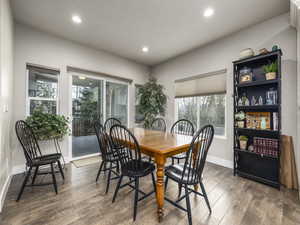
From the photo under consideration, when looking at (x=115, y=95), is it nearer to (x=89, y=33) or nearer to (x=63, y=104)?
(x=63, y=104)

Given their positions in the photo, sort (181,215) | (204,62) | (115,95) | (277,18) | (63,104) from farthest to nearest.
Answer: (115,95)
(204,62)
(63,104)
(277,18)
(181,215)

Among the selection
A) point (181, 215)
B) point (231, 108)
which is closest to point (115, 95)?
point (231, 108)

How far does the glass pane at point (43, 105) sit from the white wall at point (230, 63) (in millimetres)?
2952

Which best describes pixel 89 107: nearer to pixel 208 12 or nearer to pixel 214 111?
pixel 214 111

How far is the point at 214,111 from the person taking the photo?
3.32 m

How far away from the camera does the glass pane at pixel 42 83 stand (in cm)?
283

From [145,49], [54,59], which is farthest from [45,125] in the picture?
[145,49]

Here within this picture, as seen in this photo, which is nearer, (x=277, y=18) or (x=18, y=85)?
(x=277, y=18)

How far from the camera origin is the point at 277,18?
2.38 metres

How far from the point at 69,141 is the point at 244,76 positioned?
3851mm

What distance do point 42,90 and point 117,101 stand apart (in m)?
1.80

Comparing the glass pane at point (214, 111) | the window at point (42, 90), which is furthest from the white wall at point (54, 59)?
the glass pane at point (214, 111)

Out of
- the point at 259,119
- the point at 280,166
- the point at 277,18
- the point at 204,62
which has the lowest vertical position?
the point at 280,166

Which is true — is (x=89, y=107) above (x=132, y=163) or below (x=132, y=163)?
above
